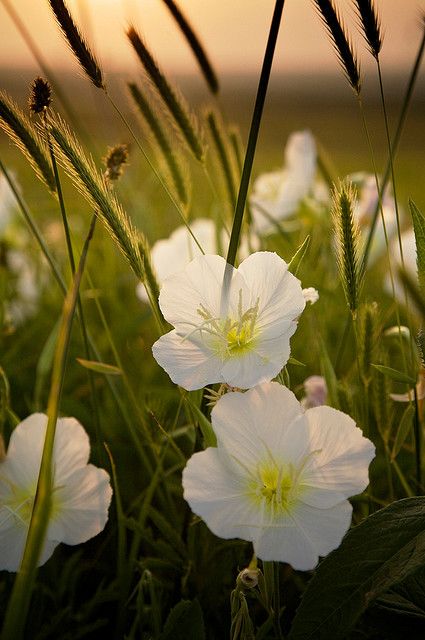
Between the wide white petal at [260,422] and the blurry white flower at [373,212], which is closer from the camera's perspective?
the wide white petal at [260,422]

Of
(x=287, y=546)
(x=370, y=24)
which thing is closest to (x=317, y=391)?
(x=287, y=546)

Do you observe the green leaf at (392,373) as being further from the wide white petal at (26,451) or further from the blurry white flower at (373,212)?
the blurry white flower at (373,212)

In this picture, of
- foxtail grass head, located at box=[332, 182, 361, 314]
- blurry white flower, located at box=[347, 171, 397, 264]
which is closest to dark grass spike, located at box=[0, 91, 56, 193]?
foxtail grass head, located at box=[332, 182, 361, 314]

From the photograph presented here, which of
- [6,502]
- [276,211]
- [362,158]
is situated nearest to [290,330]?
[6,502]

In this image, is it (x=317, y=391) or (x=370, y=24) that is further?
(x=317, y=391)

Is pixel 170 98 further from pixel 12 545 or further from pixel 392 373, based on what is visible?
pixel 12 545

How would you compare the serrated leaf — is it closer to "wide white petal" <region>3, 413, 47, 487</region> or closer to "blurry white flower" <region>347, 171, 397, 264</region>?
"wide white petal" <region>3, 413, 47, 487</region>

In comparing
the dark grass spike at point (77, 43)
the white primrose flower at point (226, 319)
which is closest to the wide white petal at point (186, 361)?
the white primrose flower at point (226, 319)
